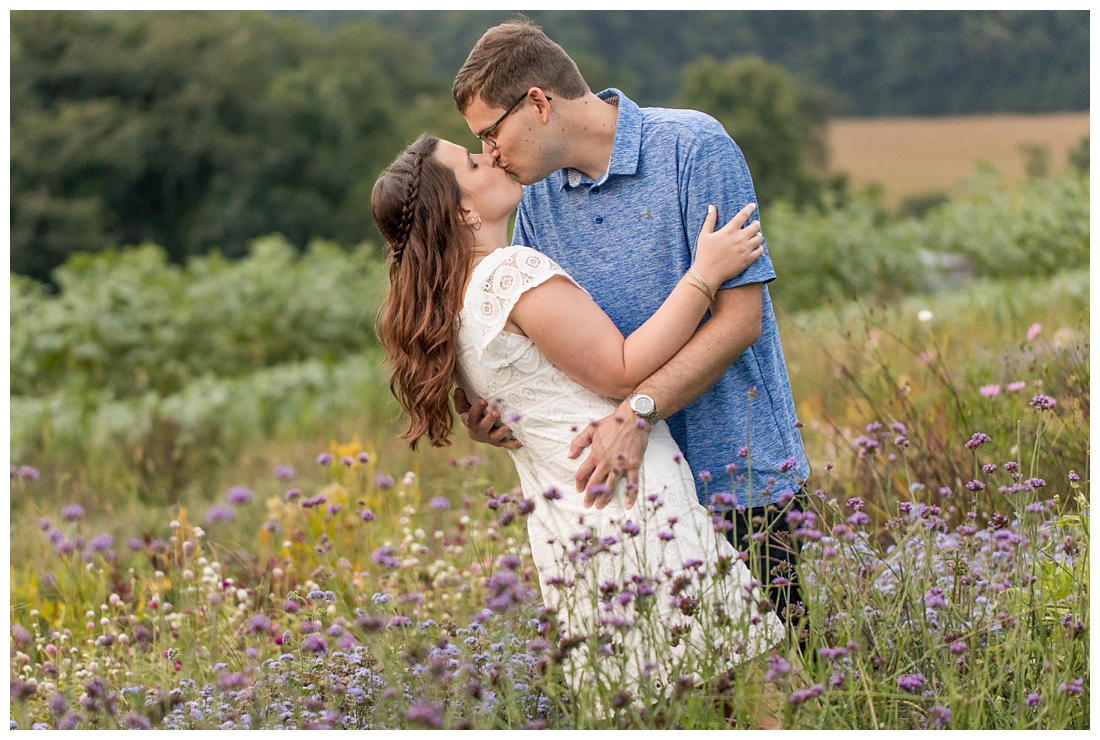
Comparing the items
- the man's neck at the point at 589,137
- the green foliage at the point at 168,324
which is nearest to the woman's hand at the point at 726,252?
the man's neck at the point at 589,137

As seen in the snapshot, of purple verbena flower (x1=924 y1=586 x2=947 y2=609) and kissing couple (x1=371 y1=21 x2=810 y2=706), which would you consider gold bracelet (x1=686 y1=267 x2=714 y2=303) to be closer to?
kissing couple (x1=371 y1=21 x2=810 y2=706)

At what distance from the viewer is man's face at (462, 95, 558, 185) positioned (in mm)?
2531

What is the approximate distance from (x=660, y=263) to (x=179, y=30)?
105 feet

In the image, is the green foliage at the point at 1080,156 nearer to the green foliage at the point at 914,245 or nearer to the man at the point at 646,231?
the green foliage at the point at 914,245

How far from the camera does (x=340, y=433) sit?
6.96m

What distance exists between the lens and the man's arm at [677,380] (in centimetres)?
233

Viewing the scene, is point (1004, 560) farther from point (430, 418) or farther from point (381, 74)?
point (381, 74)

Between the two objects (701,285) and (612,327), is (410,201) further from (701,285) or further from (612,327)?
(701,285)

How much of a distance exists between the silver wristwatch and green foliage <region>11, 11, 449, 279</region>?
89.4 feet

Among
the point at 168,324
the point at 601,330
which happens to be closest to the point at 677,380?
the point at 601,330

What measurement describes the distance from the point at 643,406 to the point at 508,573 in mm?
583

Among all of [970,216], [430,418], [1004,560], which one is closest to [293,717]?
[430,418]

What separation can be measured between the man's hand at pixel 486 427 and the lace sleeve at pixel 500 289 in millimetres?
185

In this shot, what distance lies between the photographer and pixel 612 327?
7.70 feet
